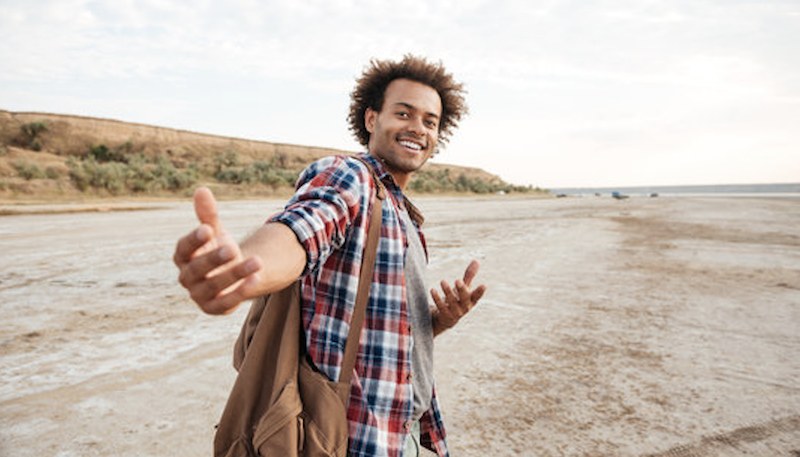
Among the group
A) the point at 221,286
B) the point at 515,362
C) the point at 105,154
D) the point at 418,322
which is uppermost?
the point at 105,154

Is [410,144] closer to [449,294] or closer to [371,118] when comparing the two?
[371,118]

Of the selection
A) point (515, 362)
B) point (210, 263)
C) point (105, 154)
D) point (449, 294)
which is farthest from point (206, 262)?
point (105, 154)

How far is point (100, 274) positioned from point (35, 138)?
60.8 m

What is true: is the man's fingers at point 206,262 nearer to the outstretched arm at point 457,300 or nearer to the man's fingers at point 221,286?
the man's fingers at point 221,286

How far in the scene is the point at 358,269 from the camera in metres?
1.31

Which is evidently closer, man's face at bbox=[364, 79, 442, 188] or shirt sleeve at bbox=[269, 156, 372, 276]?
shirt sleeve at bbox=[269, 156, 372, 276]

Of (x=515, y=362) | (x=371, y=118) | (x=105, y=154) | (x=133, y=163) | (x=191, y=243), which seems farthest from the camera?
(x=105, y=154)

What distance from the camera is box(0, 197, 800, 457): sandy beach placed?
2607mm

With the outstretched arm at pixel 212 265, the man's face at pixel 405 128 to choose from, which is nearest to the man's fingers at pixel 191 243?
the outstretched arm at pixel 212 265

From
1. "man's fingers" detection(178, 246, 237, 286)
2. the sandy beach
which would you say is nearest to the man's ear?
"man's fingers" detection(178, 246, 237, 286)

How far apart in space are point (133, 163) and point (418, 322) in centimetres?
3890

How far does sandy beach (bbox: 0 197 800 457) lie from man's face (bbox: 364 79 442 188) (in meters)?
1.70

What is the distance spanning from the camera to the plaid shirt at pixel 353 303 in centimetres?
126

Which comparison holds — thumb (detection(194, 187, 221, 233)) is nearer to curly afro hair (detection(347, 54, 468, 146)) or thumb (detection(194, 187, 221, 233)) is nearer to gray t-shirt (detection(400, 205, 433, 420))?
gray t-shirt (detection(400, 205, 433, 420))
